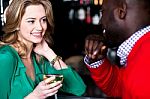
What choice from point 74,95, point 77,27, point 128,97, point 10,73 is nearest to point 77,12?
point 77,27

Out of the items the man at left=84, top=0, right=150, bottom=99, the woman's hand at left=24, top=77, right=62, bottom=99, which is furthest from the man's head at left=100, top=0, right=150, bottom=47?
the woman's hand at left=24, top=77, right=62, bottom=99

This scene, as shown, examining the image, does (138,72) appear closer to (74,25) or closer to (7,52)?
(7,52)

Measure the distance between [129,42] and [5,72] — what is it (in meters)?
0.71

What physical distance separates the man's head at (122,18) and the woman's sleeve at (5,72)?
57cm

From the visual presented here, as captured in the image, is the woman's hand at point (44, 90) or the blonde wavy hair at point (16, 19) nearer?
the woman's hand at point (44, 90)

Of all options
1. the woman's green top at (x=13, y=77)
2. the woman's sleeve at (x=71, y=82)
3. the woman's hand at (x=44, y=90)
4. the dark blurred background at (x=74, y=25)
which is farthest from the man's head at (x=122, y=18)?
the dark blurred background at (x=74, y=25)

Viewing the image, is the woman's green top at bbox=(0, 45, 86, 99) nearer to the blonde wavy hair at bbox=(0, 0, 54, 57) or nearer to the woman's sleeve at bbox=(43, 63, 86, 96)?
the blonde wavy hair at bbox=(0, 0, 54, 57)

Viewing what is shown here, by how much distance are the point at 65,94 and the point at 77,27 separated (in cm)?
247

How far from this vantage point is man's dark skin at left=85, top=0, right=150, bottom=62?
55.6 inches

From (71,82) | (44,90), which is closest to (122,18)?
→ (44,90)

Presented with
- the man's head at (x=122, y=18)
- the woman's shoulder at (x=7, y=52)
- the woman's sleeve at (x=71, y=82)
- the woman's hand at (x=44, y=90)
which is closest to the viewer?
the man's head at (x=122, y=18)

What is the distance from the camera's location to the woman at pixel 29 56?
6.04ft

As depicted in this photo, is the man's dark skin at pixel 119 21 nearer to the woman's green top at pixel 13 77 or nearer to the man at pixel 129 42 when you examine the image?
the man at pixel 129 42

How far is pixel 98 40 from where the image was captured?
5.32 ft
